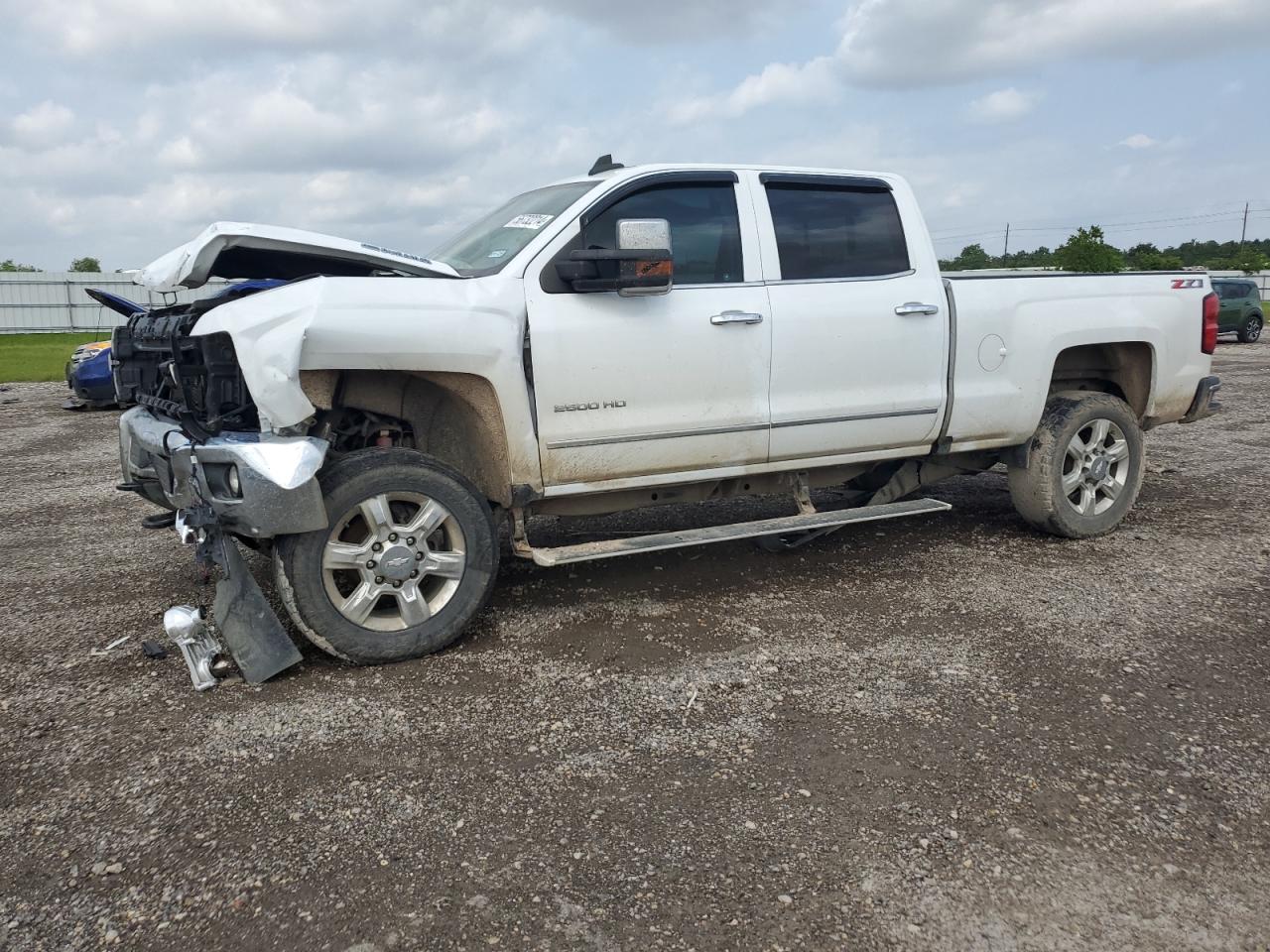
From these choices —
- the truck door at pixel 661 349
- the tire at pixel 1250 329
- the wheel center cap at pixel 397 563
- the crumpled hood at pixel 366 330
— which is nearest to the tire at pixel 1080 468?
the truck door at pixel 661 349

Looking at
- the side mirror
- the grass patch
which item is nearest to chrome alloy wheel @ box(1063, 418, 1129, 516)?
the side mirror

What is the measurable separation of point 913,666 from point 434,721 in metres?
1.89

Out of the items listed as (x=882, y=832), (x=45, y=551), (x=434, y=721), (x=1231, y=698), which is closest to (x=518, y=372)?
(x=434, y=721)

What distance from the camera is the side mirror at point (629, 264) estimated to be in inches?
161

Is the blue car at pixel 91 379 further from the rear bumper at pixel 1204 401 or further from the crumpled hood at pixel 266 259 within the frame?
the rear bumper at pixel 1204 401

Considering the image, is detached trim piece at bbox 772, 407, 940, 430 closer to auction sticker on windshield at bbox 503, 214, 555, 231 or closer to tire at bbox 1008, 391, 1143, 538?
tire at bbox 1008, 391, 1143, 538

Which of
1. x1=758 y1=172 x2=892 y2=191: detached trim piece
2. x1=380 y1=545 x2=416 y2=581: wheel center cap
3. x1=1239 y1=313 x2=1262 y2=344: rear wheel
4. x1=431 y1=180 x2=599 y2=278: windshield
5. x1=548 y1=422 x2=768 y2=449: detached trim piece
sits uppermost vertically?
x1=758 y1=172 x2=892 y2=191: detached trim piece

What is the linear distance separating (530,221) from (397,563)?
174 centimetres

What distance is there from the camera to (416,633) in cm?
405

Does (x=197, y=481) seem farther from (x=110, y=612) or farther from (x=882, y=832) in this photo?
(x=882, y=832)

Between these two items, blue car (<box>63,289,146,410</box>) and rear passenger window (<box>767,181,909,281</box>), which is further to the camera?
blue car (<box>63,289,146,410</box>)

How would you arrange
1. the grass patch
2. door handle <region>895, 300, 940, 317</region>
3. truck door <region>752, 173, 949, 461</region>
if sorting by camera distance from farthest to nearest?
the grass patch < door handle <region>895, 300, 940, 317</region> < truck door <region>752, 173, 949, 461</region>

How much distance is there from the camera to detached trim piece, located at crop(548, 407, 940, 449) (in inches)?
172

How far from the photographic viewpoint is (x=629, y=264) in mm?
4246
